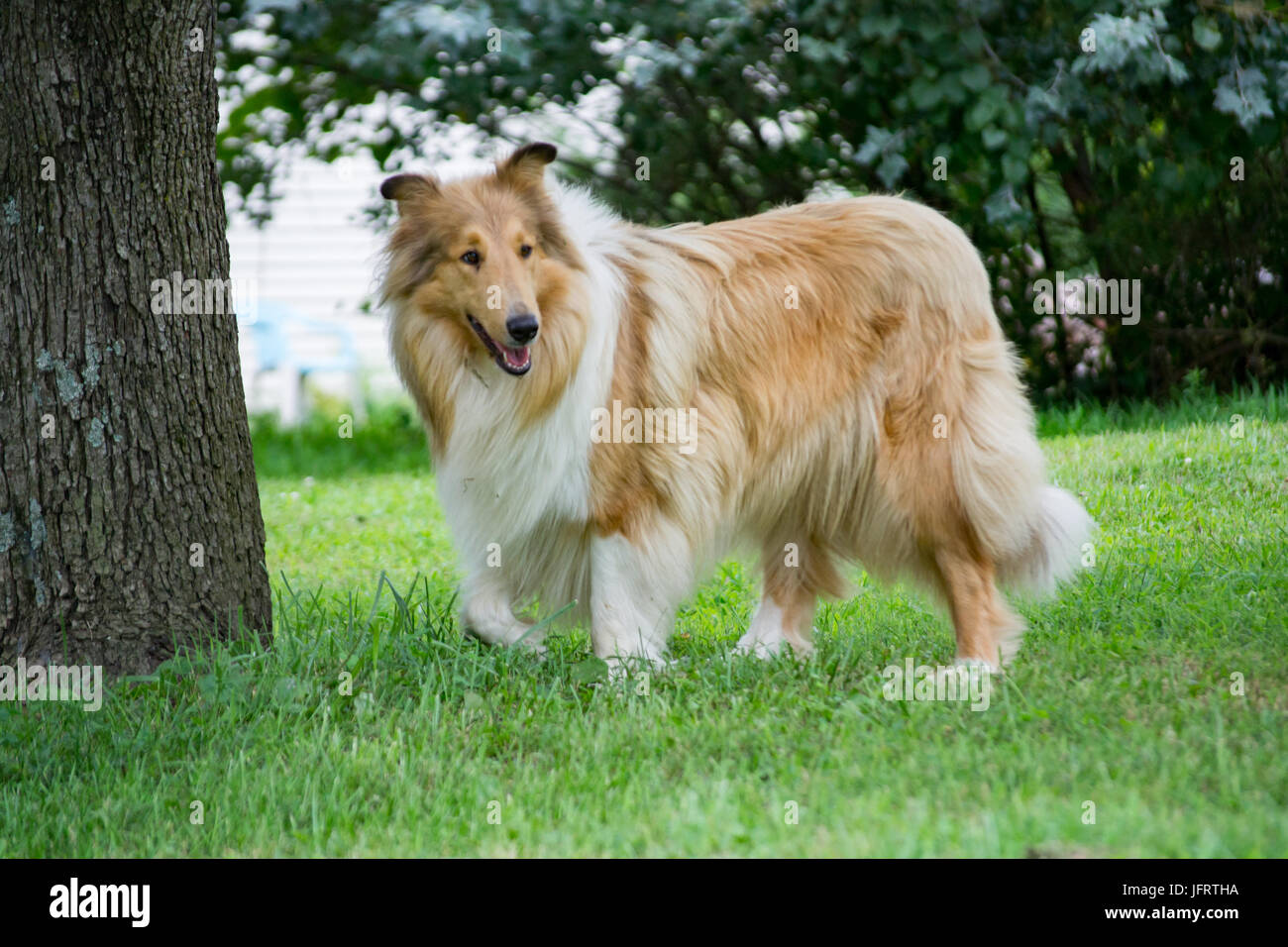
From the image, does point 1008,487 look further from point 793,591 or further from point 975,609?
point 793,591

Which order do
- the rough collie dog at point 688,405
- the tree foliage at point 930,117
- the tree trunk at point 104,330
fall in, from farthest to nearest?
1. the tree foliage at point 930,117
2. the rough collie dog at point 688,405
3. the tree trunk at point 104,330

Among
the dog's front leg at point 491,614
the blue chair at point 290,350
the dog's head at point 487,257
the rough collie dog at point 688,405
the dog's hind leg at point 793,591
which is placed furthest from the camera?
the blue chair at point 290,350

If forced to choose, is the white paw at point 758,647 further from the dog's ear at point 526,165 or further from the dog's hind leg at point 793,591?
the dog's ear at point 526,165

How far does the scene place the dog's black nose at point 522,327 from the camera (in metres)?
4.03

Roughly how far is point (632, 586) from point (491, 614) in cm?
52

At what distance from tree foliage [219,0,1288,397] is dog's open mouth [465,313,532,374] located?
3697 mm

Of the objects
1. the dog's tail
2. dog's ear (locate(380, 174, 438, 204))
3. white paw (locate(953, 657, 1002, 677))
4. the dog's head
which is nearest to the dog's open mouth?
the dog's head

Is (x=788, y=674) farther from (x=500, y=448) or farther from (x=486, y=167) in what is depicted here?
(x=486, y=167)

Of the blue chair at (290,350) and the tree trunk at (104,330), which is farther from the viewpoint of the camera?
the blue chair at (290,350)

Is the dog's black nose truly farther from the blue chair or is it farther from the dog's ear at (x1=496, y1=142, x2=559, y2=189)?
the blue chair

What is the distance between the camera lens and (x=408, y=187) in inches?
168

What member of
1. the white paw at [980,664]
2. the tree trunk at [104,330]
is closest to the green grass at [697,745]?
the white paw at [980,664]

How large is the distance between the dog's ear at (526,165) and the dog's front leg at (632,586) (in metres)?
1.22
